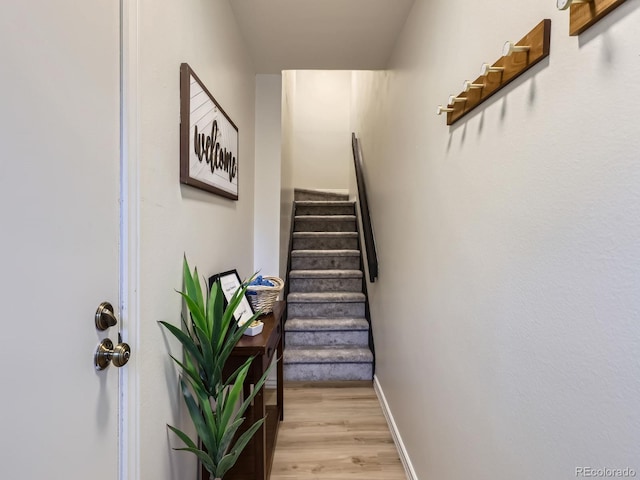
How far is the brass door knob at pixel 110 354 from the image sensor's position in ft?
2.39

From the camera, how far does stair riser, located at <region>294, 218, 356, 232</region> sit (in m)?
4.07

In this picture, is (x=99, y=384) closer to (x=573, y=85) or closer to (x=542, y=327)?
(x=542, y=327)

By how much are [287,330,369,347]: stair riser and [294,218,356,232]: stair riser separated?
156 centimetres

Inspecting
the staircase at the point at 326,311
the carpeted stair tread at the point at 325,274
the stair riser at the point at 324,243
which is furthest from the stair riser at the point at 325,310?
the stair riser at the point at 324,243

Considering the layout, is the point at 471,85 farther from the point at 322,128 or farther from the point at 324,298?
the point at 322,128

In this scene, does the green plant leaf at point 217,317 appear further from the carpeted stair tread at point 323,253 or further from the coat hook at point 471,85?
the carpeted stair tread at point 323,253

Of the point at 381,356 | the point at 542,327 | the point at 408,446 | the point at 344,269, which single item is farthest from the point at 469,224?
the point at 344,269

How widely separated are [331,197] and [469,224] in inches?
158

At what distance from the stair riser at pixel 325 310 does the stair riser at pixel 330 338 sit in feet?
0.66

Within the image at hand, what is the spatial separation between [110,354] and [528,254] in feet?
3.23

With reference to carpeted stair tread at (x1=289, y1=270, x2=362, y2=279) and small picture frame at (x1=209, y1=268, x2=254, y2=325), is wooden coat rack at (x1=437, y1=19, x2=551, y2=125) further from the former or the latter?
carpeted stair tread at (x1=289, y1=270, x2=362, y2=279)

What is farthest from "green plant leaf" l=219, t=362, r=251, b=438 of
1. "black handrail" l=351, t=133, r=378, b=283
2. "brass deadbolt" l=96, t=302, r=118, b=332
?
"black handrail" l=351, t=133, r=378, b=283

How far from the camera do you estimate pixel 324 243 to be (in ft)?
12.3

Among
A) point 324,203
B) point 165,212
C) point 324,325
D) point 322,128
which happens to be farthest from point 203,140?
point 322,128
